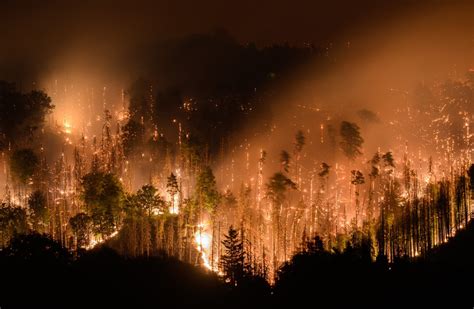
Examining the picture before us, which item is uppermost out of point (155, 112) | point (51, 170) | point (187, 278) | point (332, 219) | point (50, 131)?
point (155, 112)

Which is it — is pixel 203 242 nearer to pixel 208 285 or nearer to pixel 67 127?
pixel 208 285

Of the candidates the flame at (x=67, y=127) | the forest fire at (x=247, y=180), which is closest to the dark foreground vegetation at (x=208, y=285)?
the forest fire at (x=247, y=180)

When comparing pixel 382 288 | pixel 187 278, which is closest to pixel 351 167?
pixel 187 278

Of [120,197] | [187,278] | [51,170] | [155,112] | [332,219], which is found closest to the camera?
[187,278]

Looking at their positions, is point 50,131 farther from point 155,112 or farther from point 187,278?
point 187,278

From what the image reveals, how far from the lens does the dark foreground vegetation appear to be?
24.5 m

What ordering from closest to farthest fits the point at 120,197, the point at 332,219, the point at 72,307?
the point at 72,307 < the point at 120,197 < the point at 332,219

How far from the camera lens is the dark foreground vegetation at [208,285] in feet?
80.5

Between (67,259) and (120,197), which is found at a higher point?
(120,197)

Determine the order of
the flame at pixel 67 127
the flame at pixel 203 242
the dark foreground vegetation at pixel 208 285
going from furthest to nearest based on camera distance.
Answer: the flame at pixel 67 127
the flame at pixel 203 242
the dark foreground vegetation at pixel 208 285

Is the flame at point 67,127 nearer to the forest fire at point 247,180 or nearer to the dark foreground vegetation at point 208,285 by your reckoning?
the forest fire at point 247,180

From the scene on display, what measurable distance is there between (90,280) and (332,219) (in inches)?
2484

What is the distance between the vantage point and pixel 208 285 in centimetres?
4062

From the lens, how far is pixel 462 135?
12281 centimetres
